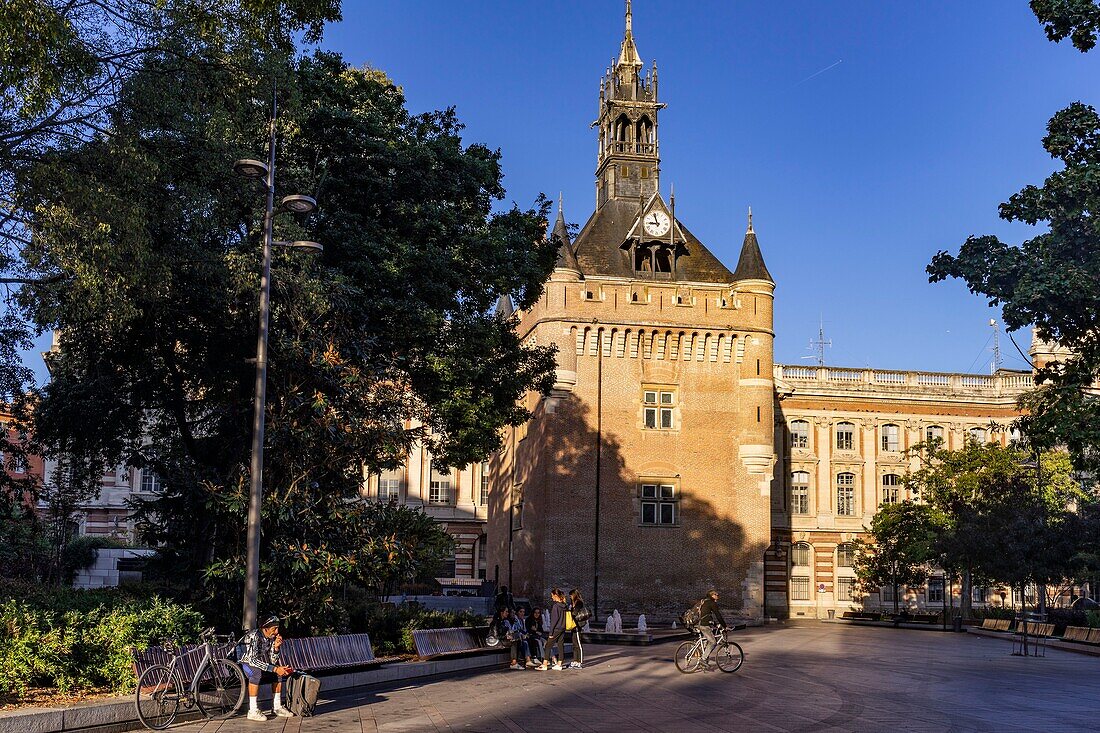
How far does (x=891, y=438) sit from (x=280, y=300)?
47.4 m

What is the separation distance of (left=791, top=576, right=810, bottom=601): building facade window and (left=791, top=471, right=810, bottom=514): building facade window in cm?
350

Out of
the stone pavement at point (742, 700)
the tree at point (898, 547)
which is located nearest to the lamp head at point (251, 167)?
the stone pavement at point (742, 700)

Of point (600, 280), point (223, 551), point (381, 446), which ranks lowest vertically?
point (223, 551)

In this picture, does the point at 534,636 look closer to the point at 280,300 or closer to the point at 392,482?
the point at 280,300

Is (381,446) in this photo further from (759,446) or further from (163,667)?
(759,446)

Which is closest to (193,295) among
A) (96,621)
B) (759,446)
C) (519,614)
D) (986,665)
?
(96,621)

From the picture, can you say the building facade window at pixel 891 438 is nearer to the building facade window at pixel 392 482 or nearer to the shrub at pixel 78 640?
the building facade window at pixel 392 482

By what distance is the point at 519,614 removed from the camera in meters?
29.1

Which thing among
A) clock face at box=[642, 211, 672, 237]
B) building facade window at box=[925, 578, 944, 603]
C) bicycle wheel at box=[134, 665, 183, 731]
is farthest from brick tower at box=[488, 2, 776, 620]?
bicycle wheel at box=[134, 665, 183, 731]

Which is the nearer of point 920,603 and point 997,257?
point 997,257

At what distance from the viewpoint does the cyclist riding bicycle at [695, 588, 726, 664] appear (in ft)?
73.6

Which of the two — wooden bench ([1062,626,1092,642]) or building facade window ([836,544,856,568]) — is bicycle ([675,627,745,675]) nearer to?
wooden bench ([1062,626,1092,642])

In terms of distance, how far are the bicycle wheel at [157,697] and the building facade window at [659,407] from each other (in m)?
34.5

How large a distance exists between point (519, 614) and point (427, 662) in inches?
294
